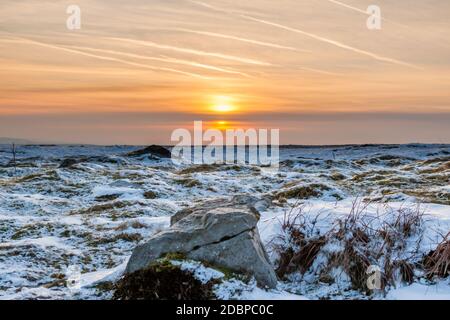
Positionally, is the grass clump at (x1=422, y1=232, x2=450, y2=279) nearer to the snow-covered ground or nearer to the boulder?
the snow-covered ground

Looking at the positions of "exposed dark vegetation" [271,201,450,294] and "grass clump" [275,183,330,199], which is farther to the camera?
"grass clump" [275,183,330,199]

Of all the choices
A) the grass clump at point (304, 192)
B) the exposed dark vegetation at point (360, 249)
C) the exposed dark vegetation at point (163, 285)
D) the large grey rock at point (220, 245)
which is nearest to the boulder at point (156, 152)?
the grass clump at point (304, 192)

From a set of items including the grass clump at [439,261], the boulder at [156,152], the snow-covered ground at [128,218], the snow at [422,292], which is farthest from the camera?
the boulder at [156,152]

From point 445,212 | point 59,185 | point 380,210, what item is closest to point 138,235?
point 380,210

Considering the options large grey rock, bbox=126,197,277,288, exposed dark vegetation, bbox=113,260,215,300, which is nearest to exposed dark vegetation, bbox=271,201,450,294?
large grey rock, bbox=126,197,277,288

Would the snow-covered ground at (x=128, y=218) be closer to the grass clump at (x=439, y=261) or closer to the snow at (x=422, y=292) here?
the snow at (x=422, y=292)

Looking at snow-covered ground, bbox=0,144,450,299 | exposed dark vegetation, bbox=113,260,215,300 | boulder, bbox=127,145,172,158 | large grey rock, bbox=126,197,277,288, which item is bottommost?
boulder, bbox=127,145,172,158

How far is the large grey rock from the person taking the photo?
340 inches

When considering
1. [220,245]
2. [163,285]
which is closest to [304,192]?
[220,245]

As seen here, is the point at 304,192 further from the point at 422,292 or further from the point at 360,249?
the point at 422,292

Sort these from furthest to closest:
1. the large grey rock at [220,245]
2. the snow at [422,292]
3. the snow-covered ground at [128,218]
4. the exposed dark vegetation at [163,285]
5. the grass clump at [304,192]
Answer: the grass clump at [304,192], the snow-covered ground at [128,218], the large grey rock at [220,245], the snow at [422,292], the exposed dark vegetation at [163,285]

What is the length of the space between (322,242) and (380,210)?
2.18 metres

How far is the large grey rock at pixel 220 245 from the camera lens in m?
8.64

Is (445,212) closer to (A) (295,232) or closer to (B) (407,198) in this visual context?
(A) (295,232)
